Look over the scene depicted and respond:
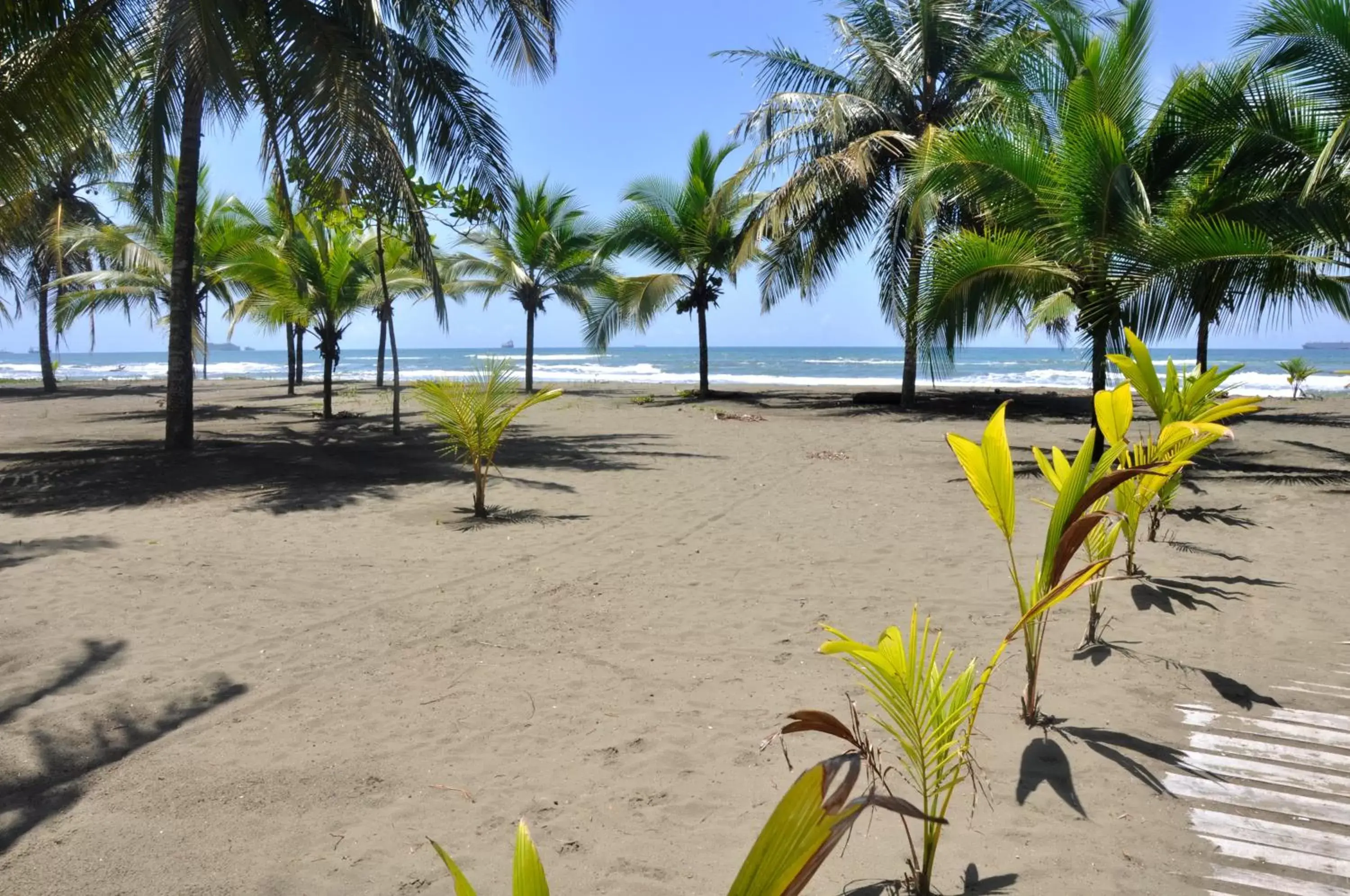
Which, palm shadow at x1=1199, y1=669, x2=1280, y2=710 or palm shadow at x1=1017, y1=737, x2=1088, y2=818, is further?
palm shadow at x1=1199, y1=669, x2=1280, y2=710

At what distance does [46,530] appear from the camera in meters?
5.86

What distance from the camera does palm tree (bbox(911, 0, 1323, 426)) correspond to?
7.02 metres

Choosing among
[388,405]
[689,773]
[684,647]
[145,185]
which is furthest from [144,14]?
[388,405]

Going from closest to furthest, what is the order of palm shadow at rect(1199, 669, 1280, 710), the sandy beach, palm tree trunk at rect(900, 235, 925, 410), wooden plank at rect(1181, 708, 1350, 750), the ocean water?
the sandy beach
wooden plank at rect(1181, 708, 1350, 750)
palm shadow at rect(1199, 669, 1280, 710)
palm tree trunk at rect(900, 235, 925, 410)
the ocean water

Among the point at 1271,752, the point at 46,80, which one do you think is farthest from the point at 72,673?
the point at 1271,752

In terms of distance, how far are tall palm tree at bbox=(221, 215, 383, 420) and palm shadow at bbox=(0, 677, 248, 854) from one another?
9.68 m

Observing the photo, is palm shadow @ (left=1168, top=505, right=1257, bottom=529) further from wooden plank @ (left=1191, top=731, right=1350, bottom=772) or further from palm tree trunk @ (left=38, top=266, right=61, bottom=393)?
palm tree trunk @ (left=38, top=266, right=61, bottom=393)

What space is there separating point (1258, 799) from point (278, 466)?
8.59m

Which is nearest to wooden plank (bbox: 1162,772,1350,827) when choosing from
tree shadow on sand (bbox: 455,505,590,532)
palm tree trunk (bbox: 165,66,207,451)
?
tree shadow on sand (bbox: 455,505,590,532)

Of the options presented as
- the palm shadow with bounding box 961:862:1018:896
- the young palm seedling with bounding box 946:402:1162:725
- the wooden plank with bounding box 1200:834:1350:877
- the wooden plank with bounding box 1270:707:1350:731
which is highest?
the young palm seedling with bounding box 946:402:1162:725

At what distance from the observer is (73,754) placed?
2.79 metres

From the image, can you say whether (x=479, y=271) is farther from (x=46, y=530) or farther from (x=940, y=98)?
(x=46, y=530)

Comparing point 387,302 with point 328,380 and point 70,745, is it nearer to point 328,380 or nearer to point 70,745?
point 328,380

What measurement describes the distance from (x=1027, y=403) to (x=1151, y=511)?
473 inches
